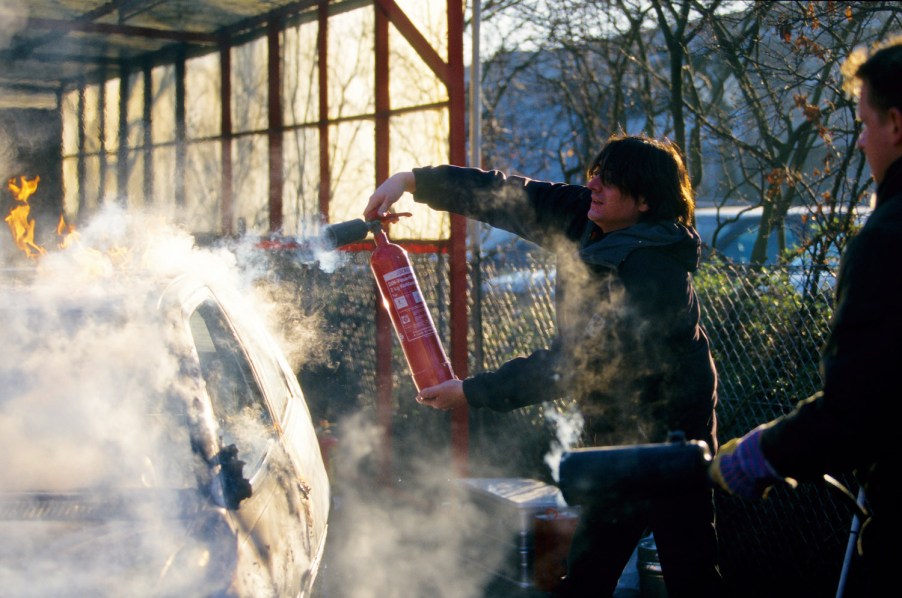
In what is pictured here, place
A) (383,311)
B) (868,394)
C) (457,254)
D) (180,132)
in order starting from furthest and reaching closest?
1. (180,132)
2. (383,311)
3. (457,254)
4. (868,394)

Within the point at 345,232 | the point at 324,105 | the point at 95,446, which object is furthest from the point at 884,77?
the point at 324,105

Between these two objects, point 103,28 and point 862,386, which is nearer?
point 862,386

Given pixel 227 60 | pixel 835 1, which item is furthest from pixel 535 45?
pixel 835 1

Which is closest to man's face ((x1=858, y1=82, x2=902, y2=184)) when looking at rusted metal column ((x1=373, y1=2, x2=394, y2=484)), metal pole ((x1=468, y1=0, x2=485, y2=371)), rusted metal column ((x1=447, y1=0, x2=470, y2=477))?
rusted metal column ((x1=447, y1=0, x2=470, y2=477))

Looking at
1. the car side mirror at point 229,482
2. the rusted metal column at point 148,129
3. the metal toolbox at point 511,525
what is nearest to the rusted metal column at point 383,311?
the metal toolbox at point 511,525

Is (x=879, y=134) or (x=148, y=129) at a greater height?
(x=148, y=129)

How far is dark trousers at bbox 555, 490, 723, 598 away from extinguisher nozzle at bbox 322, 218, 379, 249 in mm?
1501

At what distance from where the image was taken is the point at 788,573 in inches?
205

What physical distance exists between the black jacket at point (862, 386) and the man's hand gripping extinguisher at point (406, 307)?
5.50 feet

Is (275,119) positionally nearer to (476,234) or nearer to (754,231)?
(476,234)

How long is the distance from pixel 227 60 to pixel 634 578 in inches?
269

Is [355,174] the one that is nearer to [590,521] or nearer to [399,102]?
[399,102]

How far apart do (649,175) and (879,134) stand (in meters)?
1.09

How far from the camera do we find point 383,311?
668cm
